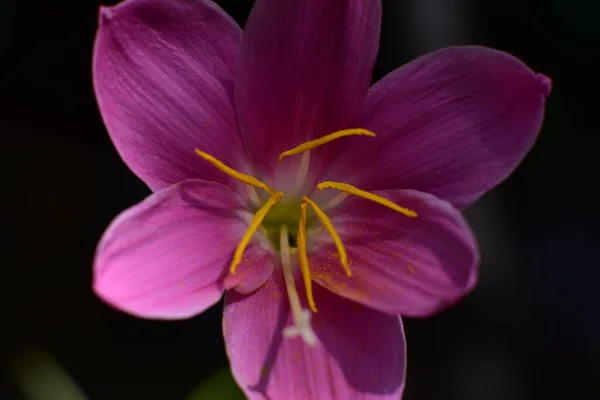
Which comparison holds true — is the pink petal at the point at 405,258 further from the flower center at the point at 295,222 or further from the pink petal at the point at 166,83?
the pink petal at the point at 166,83

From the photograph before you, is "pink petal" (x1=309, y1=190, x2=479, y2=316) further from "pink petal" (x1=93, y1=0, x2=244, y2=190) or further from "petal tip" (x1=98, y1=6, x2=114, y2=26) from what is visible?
"petal tip" (x1=98, y1=6, x2=114, y2=26)

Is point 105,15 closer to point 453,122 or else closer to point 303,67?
point 303,67

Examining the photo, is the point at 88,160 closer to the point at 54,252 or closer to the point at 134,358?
the point at 54,252

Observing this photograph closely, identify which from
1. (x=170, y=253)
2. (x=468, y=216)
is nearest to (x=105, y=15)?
(x=170, y=253)

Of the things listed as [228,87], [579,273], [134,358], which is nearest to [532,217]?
[579,273]

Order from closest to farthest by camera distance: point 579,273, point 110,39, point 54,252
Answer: point 110,39 < point 54,252 < point 579,273

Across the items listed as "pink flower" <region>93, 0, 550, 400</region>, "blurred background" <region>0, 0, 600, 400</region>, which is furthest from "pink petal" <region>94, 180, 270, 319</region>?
"blurred background" <region>0, 0, 600, 400</region>
